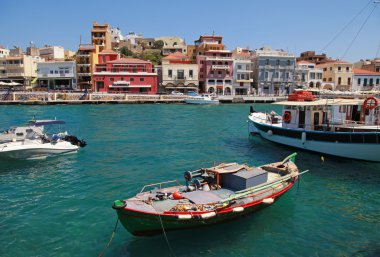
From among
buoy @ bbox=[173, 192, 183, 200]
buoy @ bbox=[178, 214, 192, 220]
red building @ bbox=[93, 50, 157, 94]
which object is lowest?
buoy @ bbox=[178, 214, 192, 220]

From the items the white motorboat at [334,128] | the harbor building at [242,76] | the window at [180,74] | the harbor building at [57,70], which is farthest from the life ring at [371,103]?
the harbor building at [57,70]

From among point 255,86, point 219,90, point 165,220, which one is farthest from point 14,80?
point 165,220

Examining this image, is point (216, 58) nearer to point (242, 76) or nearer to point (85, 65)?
point (242, 76)

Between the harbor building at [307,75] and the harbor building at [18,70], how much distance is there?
6308 centimetres

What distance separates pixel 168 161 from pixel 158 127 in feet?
45.9

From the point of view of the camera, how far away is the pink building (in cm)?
7206

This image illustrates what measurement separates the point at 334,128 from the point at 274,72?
5597 cm

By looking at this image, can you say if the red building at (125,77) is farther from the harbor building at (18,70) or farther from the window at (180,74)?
the harbor building at (18,70)

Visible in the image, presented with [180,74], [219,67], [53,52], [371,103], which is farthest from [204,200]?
[53,52]

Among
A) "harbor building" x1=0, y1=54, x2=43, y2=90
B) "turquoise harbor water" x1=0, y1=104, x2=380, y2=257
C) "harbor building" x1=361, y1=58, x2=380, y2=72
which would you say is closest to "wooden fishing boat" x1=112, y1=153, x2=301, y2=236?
"turquoise harbor water" x1=0, y1=104, x2=380, y2=257

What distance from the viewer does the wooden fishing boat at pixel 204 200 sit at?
8.98 metres

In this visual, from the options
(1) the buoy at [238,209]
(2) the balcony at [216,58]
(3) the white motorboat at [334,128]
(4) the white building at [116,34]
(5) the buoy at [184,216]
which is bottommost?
(1) the buoy at [238,209]

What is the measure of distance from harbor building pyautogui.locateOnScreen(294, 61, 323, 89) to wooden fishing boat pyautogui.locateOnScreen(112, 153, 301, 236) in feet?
223

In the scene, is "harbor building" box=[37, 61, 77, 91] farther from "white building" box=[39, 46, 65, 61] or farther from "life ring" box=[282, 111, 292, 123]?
"life ring" box=[282, 111, 292, 123]
